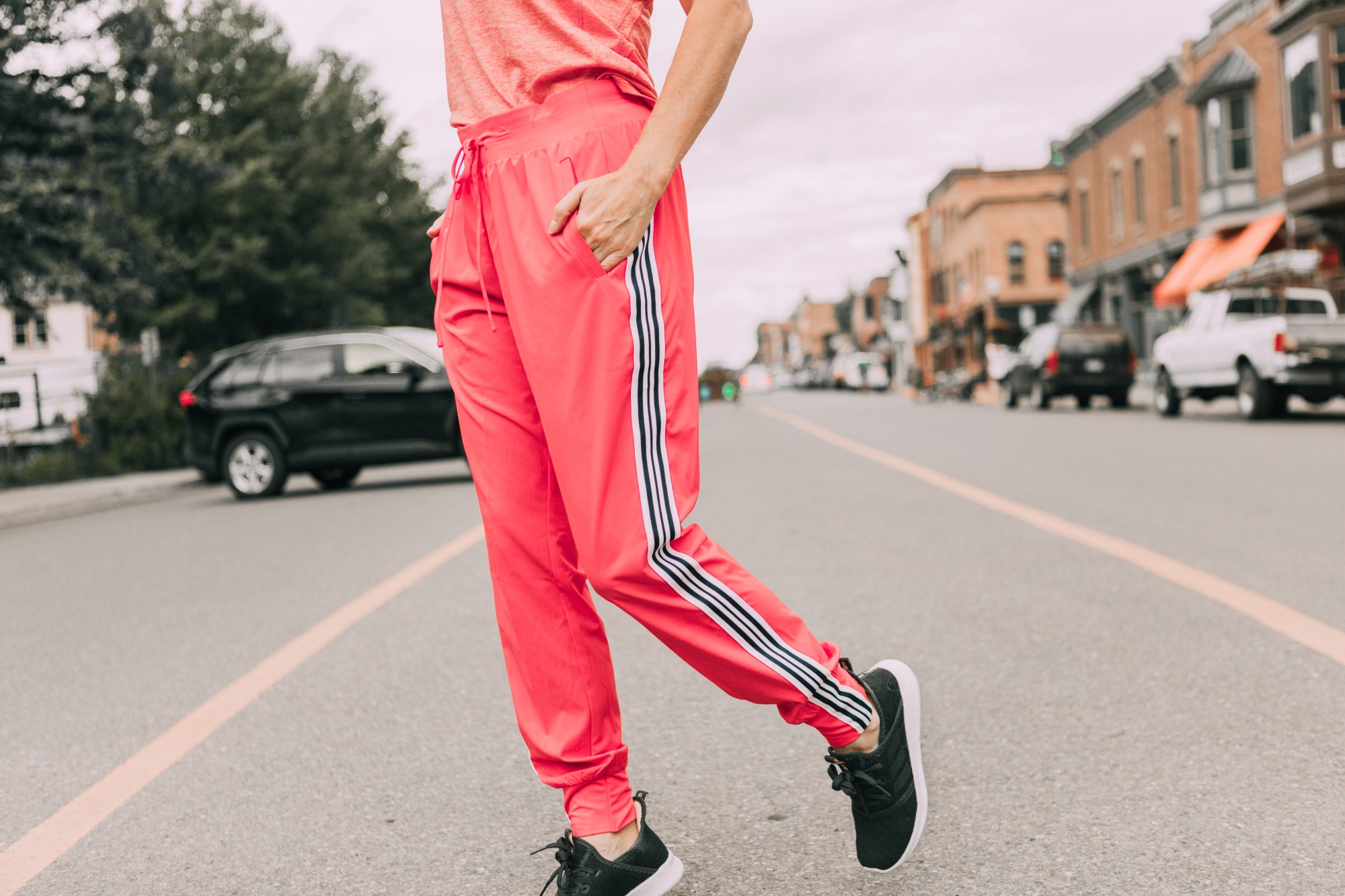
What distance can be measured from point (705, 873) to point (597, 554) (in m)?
0.81

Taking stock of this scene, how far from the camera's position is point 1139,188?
38188 mm

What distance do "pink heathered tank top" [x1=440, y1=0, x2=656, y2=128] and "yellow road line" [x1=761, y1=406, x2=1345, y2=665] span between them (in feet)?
10.3

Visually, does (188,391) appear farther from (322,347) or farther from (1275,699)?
(1275,699)

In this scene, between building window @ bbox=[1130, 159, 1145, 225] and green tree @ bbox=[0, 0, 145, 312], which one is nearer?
green tree @ bbox=[0, 0, 145, 312]

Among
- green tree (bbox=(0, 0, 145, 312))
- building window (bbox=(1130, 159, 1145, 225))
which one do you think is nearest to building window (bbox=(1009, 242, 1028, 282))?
building window (bbox=(1130, 159, 1145, 225))

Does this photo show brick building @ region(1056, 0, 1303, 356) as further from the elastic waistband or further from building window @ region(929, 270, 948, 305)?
building window @ region(929, 270, 948, 305)

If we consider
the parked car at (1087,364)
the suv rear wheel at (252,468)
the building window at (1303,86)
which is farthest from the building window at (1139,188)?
the suv rear wheel at (252,468)

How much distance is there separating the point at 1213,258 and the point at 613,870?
104ft

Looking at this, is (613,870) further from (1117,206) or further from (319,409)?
(1117,206)

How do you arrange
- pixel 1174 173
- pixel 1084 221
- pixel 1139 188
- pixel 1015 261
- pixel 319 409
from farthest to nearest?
pixel 1015 261 → pixel 1084 221 → pixel 1139 188 → pixel 1174 173 → pixel 319 409

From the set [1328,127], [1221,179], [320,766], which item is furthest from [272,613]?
[1221,179]

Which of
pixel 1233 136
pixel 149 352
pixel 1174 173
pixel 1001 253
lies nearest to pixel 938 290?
pixel 1001 253

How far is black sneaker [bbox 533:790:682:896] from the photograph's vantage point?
2229 mm

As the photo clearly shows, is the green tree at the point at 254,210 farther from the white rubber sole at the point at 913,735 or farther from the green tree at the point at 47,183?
the white rubber sole at the point at 913,735
